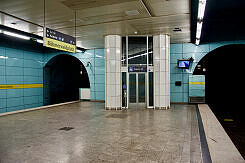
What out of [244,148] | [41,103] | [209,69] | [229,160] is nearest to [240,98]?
[209,69]

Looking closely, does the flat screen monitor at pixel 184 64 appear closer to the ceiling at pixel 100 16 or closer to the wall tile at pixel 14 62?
the ceiling at pixel 100 16

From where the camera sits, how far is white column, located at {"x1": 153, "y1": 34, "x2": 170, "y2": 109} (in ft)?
31.7

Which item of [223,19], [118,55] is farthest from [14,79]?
[223,19]

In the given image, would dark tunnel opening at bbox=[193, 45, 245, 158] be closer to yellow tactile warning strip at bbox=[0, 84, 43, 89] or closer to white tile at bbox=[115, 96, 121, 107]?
white tile at bbox=[115, 96, 121, 107]

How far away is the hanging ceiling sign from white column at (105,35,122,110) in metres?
3.39

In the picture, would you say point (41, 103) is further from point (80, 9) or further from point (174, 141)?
point (174, 141)

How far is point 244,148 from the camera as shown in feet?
13.6

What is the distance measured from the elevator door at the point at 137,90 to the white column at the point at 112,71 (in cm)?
80

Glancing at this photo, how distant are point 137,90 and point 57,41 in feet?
17.6

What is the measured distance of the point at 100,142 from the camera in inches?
175

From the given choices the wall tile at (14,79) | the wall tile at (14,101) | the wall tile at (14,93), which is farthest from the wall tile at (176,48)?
the wall tile at (14,101)

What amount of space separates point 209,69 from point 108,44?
377 inches

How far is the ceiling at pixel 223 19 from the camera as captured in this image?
5957 millimetres

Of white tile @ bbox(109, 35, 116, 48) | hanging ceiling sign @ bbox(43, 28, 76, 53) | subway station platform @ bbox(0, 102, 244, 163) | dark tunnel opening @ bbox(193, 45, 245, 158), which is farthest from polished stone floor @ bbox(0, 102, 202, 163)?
dark tunnel opening @ bbox(193, 45, 245, 158)
